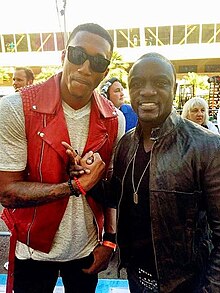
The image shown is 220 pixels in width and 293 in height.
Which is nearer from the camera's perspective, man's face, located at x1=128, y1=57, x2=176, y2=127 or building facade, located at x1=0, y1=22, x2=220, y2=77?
man's face, located at x1=128, y1=57, x2=176, y2=127

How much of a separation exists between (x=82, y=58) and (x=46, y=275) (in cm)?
125

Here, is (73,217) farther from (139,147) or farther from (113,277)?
(113,277)

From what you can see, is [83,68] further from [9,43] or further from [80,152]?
[9,43]

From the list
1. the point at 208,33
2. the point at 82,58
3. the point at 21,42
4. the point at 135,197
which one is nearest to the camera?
the point at 135,197


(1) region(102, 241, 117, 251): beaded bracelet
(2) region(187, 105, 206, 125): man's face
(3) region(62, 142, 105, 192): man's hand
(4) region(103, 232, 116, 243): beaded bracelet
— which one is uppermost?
(3) region(62, 142, 105, 192): man's hand

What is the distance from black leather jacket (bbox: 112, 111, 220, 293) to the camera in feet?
4.51

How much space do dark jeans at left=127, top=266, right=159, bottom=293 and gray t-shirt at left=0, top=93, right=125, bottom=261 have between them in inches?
11.7

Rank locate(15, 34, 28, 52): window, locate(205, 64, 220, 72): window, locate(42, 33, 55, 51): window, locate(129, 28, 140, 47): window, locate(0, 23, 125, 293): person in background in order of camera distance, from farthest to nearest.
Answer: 1. locate(205, 64, 220, 72): window
2. locate(15, 34, 28, 52): window
3. locate(42, 33, 55, 51): window
4. locate(129, 28, 140, 47): window
5. locate(0, 23, 125, 293): person in background

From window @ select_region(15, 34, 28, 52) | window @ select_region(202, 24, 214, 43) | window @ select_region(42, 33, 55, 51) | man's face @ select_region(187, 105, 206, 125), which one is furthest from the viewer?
window @ select_region(15, 34, 28, 52)

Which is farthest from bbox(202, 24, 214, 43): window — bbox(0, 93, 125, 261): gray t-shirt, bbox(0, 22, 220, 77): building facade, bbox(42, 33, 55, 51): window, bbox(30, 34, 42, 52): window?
bbox(0, 93, 125, 261): gray t-shirt

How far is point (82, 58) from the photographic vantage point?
5.39 feet

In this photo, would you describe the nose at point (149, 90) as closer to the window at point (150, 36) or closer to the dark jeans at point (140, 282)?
the dark jeans at point (140, 282)

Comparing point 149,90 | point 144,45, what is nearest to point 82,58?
point 149,90

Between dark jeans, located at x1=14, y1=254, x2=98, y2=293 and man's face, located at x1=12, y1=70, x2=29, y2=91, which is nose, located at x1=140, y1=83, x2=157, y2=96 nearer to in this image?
dark jeans, located at x1=14, y1=254, x2=98, y2=293
